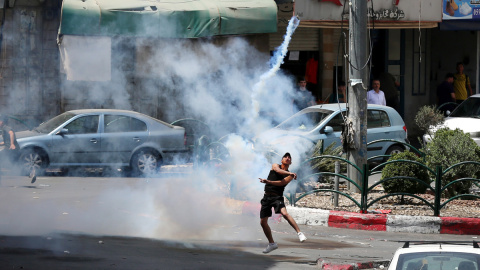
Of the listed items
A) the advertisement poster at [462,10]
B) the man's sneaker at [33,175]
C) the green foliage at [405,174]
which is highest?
the advertisement poster at [462,10]

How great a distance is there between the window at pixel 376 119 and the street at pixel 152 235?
5.27 m

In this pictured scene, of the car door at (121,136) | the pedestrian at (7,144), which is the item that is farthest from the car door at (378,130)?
the pedestrian at (7,144)

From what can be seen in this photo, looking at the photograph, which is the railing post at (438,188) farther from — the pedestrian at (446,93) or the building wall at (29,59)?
the pedestrian at (446,93)

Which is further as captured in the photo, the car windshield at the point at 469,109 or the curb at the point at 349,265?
the car windshield at the point at 469,109

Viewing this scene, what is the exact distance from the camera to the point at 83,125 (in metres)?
15.9

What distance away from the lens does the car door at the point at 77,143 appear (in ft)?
51.6

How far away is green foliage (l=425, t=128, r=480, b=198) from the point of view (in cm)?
1264

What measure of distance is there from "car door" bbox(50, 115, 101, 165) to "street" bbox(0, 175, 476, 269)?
4.55 ft

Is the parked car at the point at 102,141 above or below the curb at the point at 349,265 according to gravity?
above

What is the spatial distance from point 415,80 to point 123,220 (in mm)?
14983

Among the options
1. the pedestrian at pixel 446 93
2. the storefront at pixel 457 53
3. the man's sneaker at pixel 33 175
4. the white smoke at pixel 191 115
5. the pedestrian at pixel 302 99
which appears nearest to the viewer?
the white smoke at pixel 191 115

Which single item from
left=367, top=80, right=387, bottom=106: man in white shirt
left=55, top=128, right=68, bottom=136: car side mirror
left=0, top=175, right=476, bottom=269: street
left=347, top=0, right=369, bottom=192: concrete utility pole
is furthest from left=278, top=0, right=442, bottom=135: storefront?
left=0, top=175, right=476, bottom=269: street

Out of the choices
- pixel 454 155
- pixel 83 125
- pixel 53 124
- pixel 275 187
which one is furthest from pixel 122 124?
pixel 454 155

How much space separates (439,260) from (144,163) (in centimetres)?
1060
